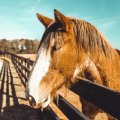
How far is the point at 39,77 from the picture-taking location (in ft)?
10.0

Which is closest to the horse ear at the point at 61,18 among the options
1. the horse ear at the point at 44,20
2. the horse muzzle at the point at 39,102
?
the horse ear at the point at 44,20

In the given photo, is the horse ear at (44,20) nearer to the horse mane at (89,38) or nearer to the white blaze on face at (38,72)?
the horse mane at (89,38)

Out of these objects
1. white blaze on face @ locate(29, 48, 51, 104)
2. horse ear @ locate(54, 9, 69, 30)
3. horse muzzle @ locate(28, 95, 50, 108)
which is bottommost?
horse muzzle @ locate(28, 95, 50, 108)

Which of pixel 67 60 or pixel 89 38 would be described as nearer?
pixel 67 60

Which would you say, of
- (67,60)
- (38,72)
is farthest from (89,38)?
(38,72)

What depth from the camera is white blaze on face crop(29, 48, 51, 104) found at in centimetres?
294

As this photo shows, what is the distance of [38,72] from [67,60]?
18.7 inches

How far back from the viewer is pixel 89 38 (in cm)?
355

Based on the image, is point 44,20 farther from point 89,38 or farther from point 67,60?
point 67,60

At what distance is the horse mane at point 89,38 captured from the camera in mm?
3500

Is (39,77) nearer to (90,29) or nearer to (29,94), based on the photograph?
(29,94)

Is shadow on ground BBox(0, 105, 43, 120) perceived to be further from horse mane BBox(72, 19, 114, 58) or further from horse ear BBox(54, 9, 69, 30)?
horse ear BBox(54, 9, 69, 30)

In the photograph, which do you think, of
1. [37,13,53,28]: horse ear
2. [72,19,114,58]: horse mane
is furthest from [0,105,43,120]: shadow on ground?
[72,19,114,58]: horse mane

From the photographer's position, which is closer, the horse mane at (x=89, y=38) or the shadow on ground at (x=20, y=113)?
the horse mane at (x=89, y=38)
